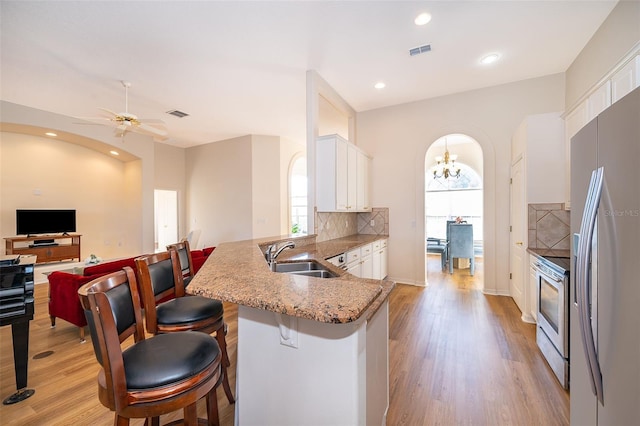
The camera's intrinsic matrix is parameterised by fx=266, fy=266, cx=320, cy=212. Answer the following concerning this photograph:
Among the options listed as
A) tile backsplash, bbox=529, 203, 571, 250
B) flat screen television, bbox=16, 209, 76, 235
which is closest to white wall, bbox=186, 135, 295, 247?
flat screen television, bbox=16, 209, 76, 235

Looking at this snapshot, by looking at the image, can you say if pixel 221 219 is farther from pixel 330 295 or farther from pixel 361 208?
pixel 330 295

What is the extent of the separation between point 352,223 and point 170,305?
3699 millimetres

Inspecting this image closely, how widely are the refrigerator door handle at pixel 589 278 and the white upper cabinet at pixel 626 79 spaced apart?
182 centimetres

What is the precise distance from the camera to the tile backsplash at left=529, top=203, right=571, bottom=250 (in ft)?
9.95

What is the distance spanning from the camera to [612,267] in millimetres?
1024

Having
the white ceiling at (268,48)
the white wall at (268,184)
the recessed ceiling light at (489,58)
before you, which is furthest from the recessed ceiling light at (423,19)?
the white wall at (268,184)

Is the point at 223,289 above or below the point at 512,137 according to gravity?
below

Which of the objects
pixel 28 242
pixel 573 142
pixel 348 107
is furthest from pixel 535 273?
pixel 28 242

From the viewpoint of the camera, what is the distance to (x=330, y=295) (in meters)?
0.92

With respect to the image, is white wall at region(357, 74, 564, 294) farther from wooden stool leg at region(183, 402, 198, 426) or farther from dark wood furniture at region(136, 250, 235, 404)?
wooden stool leg at region(183, 402, 198, 426)

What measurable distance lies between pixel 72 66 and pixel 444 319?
578cm

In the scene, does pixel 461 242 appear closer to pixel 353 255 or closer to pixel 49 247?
pixel 353 255

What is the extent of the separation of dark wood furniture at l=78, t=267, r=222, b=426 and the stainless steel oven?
248cm

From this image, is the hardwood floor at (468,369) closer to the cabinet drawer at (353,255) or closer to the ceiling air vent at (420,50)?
the cabinet drawer at (353,255)
